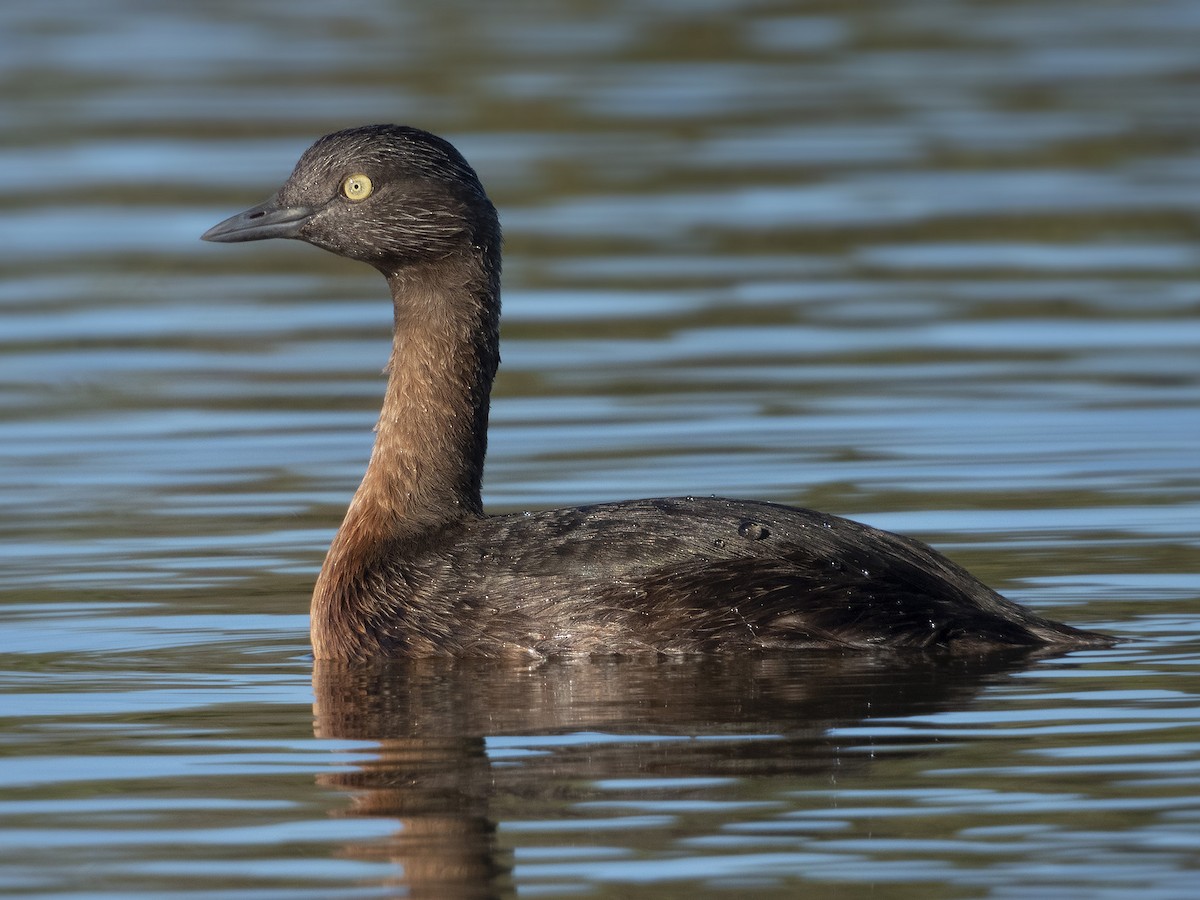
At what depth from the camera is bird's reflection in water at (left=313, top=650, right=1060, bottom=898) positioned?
23.9 feet

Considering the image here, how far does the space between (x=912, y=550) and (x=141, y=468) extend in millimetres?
5383

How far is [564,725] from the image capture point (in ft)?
27.6

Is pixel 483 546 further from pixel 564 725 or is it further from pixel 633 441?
pixel 633 441

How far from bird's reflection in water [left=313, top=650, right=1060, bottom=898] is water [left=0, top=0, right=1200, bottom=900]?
2cm

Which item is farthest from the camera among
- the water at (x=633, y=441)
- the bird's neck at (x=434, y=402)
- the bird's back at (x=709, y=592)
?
the bird's neck at (x=434, y=402)

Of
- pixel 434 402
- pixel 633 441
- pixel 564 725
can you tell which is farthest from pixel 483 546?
pixel 633 441

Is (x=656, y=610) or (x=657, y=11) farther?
(x=657, y=11)


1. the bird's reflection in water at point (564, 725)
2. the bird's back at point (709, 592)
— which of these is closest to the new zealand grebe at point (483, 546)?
the bird's back at point (709, 592)

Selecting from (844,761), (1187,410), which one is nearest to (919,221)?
(1187,410)

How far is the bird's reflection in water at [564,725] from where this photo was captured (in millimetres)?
7285

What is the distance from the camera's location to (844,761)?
7824 mm

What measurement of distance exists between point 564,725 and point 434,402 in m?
2.42

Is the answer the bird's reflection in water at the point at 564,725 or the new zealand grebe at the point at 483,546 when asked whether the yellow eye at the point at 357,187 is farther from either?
the bird's reflection in water at the point at 564,725

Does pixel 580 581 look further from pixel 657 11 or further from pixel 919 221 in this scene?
pixel 657 11
